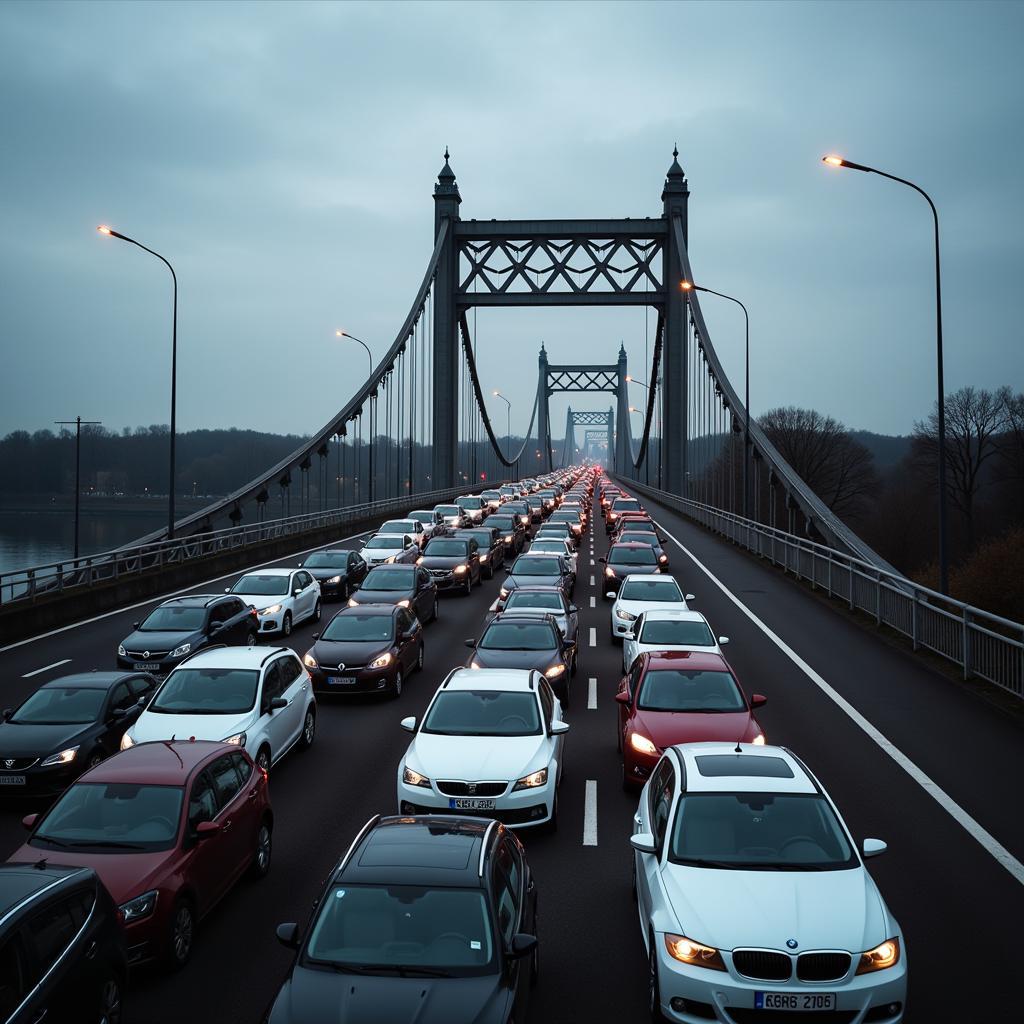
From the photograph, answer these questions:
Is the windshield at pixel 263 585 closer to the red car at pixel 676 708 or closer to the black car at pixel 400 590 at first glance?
the black car at pixel 400 590

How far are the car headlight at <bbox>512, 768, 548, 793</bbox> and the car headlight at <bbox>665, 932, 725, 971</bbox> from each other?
10.8 feet

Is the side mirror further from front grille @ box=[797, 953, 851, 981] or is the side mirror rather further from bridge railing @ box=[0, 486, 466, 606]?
bridge railing @ box=[0, 486, 466, 606]

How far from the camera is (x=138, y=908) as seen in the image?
6.66m

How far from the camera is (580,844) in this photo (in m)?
9.23

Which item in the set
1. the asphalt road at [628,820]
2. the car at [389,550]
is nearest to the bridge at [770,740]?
the asphalt road at [628,820]

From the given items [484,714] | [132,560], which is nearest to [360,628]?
[484,714]

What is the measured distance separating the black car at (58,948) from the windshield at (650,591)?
48.4 feet

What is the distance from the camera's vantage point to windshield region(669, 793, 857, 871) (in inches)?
264

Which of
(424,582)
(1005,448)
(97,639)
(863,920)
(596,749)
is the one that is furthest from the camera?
(1005,448)

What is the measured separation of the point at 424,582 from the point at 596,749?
11261mm

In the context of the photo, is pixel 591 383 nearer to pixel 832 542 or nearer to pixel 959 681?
pixel 832 542

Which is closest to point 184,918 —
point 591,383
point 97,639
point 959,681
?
point 959,681

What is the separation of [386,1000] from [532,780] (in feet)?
14.1

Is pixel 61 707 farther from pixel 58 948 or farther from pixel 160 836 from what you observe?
pixel 58 948
